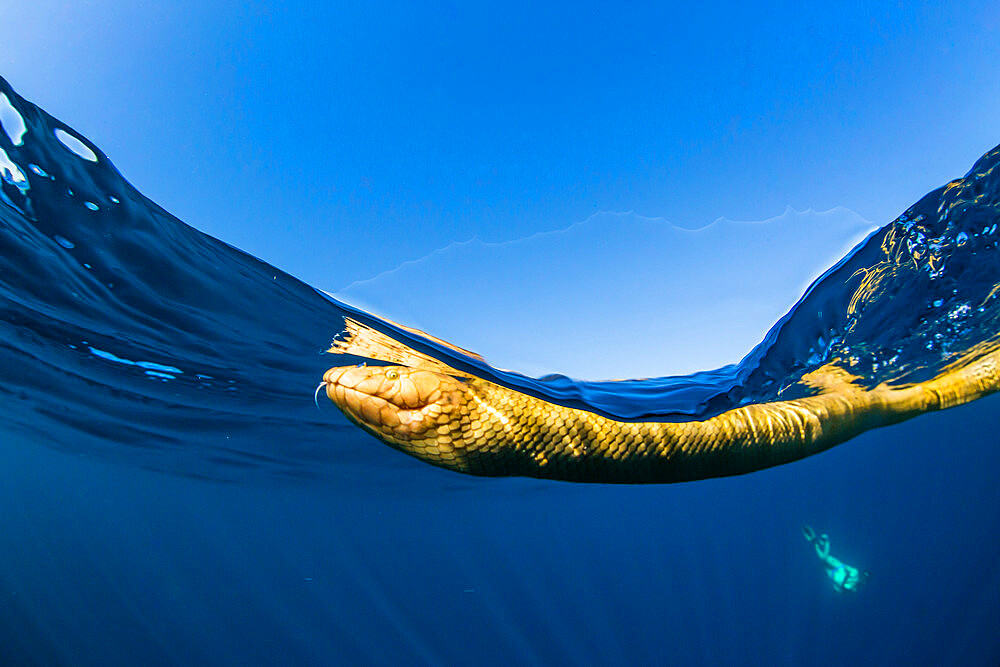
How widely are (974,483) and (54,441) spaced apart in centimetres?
5844

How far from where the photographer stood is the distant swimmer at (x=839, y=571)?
44.3 feet

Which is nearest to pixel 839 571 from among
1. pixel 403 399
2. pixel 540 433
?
pixel 540 433

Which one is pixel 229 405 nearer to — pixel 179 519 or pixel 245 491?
pixel 245 491

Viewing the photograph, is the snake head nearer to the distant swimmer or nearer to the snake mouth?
the snake mouth

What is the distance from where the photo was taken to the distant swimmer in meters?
13.5

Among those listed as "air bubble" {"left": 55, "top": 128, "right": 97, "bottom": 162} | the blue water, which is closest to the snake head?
the blue water

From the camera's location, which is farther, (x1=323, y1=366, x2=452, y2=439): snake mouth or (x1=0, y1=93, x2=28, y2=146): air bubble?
(x1=0, y1=93, x2=28, y2=146): air bubble

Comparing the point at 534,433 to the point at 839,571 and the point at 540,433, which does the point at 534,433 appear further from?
the point at 839,571

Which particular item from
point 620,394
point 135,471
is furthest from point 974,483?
point 135,471

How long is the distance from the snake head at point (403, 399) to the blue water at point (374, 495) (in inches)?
119

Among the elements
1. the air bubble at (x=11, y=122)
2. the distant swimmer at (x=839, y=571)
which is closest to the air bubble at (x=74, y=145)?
the air bubble at (x=11, y=122)

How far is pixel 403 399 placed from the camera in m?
2.94

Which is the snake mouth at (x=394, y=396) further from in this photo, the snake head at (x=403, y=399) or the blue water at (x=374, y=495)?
the blue water at (x=374, y=495)

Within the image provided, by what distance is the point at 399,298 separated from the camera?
5625mm
